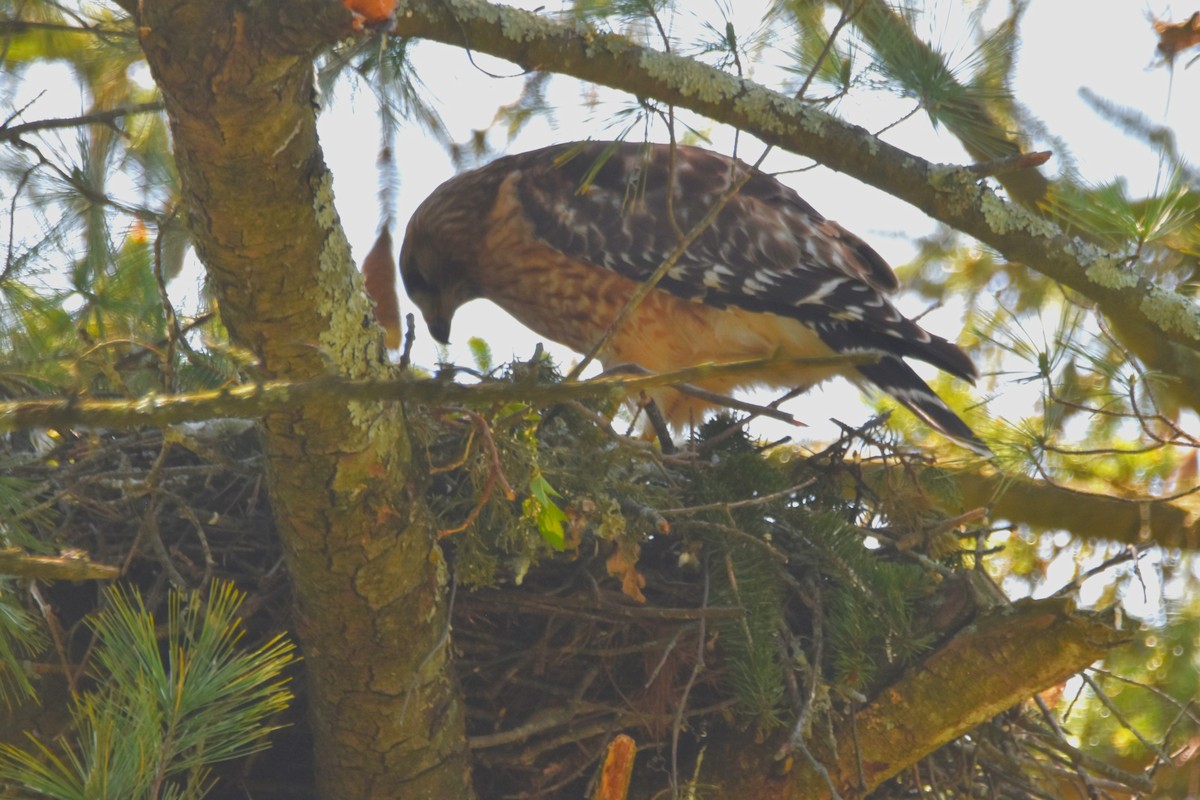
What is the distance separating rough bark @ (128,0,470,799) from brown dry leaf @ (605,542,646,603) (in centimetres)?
38

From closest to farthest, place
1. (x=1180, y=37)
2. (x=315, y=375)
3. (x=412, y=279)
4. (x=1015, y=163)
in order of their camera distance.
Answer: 1. (x=315, y=375)
2. (x=1015, y=163)
3. (x=1180, y=37)
4. (x=412, y=279)

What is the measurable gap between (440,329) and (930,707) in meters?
2.47

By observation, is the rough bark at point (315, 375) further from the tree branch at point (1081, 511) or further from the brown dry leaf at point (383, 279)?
the brown dry leaf at point (383, 279)

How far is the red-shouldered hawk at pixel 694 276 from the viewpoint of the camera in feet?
12.0

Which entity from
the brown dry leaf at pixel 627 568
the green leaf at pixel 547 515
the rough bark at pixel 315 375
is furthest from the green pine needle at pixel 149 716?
the brown dry leaf at pixel 627 568

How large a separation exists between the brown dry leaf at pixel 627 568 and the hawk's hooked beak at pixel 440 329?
2.03 metres

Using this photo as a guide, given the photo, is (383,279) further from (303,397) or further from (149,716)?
(303,397)

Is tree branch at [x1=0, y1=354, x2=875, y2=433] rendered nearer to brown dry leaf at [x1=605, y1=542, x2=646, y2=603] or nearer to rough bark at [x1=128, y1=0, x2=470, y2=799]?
rough bark at [x1=128, y1=0, x2=470, y2=799]

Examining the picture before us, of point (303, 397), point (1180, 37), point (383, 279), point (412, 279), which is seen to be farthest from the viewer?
point (412, 279)

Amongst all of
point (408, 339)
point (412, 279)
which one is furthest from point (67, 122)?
point (412, 279)

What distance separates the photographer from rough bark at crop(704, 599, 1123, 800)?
2.54m

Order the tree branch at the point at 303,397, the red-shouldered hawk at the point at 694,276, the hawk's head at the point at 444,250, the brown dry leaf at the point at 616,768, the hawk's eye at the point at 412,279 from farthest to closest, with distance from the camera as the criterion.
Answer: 1. the hawk's eye at the point at 412,279
2. the hawk's head at the point at 444,250
3. the red-shouldered hawk at the point at 694,276
4. the brown dry leaf at the point at 616,768
5. the tree branch at the point at 303,397

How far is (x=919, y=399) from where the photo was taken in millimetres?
3529

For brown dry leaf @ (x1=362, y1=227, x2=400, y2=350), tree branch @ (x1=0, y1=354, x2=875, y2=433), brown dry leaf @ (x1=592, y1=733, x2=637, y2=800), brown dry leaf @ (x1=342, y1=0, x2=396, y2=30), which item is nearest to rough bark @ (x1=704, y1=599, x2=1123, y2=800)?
brown dry leaf @ (x1=592, y1=733, x2=637, y2=800)
